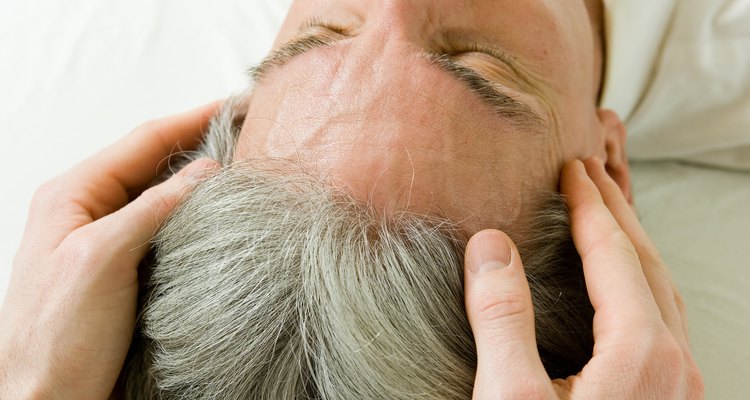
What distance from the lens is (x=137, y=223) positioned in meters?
0.79

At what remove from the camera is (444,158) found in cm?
75

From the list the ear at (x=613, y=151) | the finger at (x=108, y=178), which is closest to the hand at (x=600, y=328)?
the ear at (x=613, y=151)

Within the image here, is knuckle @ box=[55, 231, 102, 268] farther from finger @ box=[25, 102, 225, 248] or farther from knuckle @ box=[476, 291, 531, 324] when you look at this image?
knuckle @ box=[476, 291, 531, 324]

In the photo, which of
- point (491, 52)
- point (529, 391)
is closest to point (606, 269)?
point (529, 391)

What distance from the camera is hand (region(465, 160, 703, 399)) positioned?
623 millimetres

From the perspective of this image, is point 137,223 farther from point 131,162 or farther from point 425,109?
point 425,109

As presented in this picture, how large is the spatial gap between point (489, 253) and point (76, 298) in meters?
0.48

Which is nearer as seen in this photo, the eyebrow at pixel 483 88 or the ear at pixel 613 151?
the eyebrow at pixel 483 88

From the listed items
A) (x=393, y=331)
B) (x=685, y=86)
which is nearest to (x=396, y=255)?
(x=393, y=331)

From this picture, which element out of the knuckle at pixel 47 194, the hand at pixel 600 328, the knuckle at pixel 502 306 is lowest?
the hand at pixel 600 328

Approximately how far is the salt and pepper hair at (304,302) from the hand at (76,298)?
3 centimetres

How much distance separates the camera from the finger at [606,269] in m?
0.67

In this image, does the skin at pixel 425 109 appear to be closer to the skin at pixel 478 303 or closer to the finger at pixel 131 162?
the skin at pixel 478 303

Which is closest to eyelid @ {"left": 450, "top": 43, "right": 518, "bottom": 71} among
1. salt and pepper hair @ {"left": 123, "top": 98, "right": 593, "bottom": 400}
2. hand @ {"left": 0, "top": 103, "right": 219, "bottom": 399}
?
salt and pepper hair @ {"left": 123, "top": 98, "right": 593, "bottom": 400}
